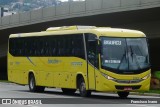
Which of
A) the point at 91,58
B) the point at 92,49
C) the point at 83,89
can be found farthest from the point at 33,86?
the point at 92,49

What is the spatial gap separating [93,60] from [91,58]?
234 millimetres

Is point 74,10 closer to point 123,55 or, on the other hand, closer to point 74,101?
point 123,55

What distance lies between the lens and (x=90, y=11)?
4547 cm

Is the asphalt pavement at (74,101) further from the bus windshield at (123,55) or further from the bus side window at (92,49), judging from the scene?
the bus side window at (92,49)

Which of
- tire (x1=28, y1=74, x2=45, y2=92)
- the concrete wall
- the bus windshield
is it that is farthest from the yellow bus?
the concrete wall

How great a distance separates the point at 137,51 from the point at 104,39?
1512 mm

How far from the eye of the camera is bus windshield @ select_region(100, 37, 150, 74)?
2289 cm

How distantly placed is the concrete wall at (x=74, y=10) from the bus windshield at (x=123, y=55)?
15522 mm

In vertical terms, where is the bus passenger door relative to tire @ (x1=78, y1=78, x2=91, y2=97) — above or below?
above

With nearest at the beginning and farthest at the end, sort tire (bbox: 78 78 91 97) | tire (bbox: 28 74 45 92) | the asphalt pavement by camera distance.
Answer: the asphalt pavement → tire (bbox: 78 78 91 97) → tire (bbox: 28 74 45 92)

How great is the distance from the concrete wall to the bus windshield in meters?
A: 15.5

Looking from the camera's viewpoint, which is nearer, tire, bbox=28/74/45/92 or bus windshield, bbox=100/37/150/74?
bus windshield, bbox=100/37/150/74

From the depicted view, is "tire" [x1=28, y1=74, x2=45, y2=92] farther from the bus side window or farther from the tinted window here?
the bus side window

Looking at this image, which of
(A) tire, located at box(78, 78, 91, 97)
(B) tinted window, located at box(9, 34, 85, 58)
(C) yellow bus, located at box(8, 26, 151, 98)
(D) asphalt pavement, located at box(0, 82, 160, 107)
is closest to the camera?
(D) asphalt pavement, located at box(0, 82, 160, 107)
